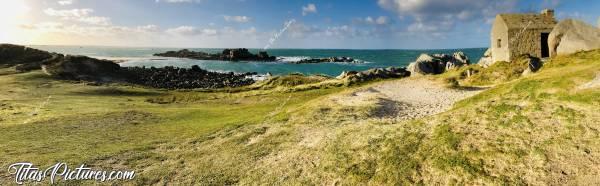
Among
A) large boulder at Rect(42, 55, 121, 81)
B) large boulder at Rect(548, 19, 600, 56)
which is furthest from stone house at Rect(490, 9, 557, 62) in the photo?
large boulder at Rect(42, 55, 121, 81)

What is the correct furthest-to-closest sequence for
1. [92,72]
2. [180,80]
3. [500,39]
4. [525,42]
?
[180,80] → [92,72] → [500,39] → [525,42]

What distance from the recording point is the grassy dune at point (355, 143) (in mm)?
15680

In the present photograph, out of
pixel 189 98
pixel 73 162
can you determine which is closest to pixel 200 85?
pixel 189 98

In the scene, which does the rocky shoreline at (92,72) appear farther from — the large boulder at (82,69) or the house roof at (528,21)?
the house roof at (528,21)

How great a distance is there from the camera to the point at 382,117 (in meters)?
26.8

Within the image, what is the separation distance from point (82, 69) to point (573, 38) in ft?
259

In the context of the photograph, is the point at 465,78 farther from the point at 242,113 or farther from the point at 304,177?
the point at 304,177

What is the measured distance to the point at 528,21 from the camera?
49812 mm

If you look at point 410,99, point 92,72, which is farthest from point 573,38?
point 92,72

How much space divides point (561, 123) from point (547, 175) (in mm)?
4227

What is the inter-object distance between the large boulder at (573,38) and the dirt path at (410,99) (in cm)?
881

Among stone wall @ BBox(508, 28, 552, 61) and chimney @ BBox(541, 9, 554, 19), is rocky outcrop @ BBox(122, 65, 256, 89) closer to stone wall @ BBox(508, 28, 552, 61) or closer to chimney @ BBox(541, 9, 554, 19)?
stone wall @ BBox(508, 28, 552, 61)

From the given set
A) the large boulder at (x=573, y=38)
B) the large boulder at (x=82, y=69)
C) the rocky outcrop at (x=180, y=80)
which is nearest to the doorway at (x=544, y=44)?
the large boulder at (x=573, y=38)

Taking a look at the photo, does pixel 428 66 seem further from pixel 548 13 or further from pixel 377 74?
pixel 548 13
